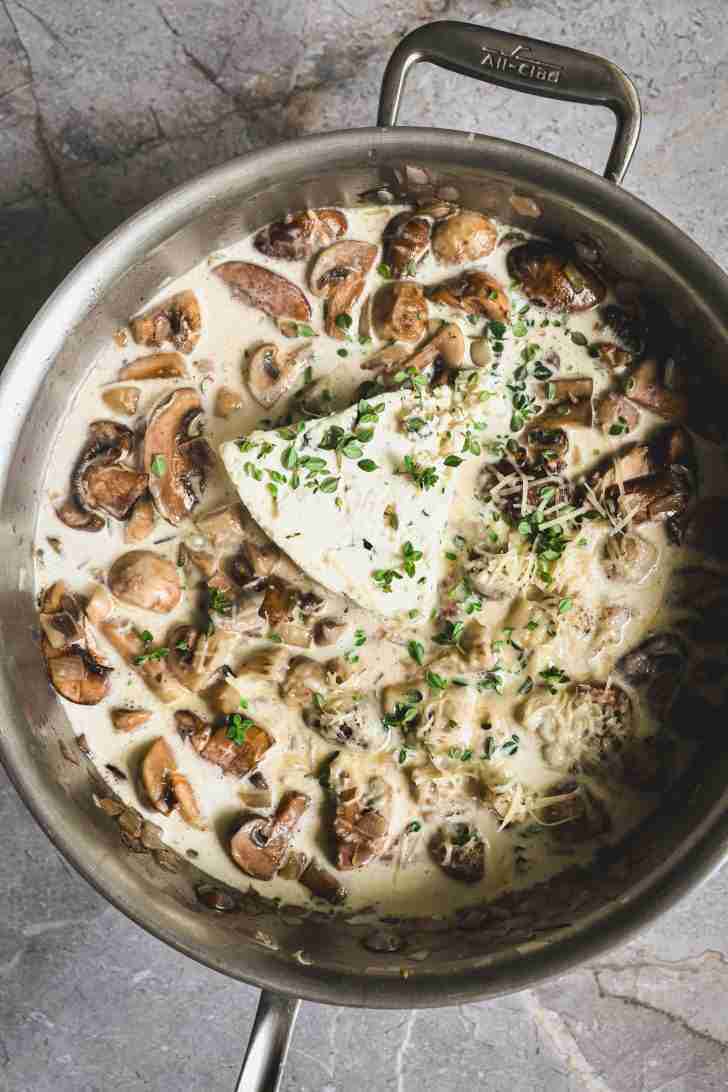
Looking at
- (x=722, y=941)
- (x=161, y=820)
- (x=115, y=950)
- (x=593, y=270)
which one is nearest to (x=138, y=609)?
(x=161, y=820)

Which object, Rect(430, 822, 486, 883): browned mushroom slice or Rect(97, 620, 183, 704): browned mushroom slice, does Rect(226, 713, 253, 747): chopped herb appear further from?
Rect(430, 822, 486, 883): browned mushroom slice

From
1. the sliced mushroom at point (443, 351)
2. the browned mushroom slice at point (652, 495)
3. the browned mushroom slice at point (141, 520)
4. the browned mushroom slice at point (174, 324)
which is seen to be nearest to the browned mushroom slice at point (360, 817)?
the browned mushroom slice at point (141, 520)

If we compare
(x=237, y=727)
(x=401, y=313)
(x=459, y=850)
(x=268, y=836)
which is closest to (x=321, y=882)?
(x=268, y=836)

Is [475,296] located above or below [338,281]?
above

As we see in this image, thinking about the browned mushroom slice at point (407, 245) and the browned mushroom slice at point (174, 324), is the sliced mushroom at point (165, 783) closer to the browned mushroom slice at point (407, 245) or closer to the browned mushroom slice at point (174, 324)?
the browned mushroom slice at point (174, 324)

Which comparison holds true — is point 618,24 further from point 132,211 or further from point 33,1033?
point 33,1033

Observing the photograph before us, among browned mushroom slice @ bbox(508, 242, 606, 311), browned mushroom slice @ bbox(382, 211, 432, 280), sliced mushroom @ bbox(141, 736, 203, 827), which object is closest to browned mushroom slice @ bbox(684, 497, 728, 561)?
browned mushroom slice @ bbox(508, 242, 606, 311)

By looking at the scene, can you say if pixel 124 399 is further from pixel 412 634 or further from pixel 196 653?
pixel 412 634
